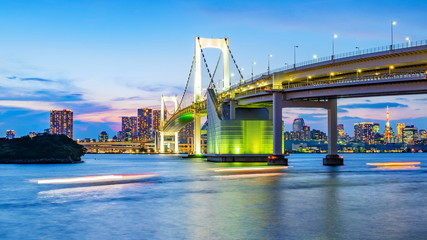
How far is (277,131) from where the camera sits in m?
58.0

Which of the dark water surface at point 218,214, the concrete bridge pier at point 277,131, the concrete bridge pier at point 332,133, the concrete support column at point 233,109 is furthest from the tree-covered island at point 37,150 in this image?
the dark water surface at point 218,214

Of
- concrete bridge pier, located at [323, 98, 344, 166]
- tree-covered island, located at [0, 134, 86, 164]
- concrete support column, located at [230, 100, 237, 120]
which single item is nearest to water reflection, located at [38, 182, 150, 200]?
concrete bridge pier, located at [323, 98, 344, 166]

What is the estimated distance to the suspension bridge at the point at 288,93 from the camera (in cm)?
4347

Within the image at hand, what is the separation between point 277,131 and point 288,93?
189 inches

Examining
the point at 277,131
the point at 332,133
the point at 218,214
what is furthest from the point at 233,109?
the point at 218,214

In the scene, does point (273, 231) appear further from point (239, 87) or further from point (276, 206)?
point (239, 87)

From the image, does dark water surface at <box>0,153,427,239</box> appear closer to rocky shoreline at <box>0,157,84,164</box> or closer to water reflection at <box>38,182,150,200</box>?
water reflection at <box>38,182,150,200</box>

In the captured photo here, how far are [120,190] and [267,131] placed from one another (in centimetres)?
4390

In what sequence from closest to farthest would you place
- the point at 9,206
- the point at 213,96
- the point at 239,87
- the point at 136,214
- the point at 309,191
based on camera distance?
the point at 136,214, the point at 9,206, the point at 309,191, the point at 239,87, the point at 213,96

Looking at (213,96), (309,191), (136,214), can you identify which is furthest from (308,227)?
(213,96)

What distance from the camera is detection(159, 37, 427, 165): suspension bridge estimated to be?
43.5m

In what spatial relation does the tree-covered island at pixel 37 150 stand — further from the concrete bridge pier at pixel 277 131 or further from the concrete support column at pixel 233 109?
the concrete bridge pier at pixel 277 131

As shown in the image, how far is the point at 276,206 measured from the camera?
21953 mm

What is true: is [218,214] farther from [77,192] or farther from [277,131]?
[277,131]
